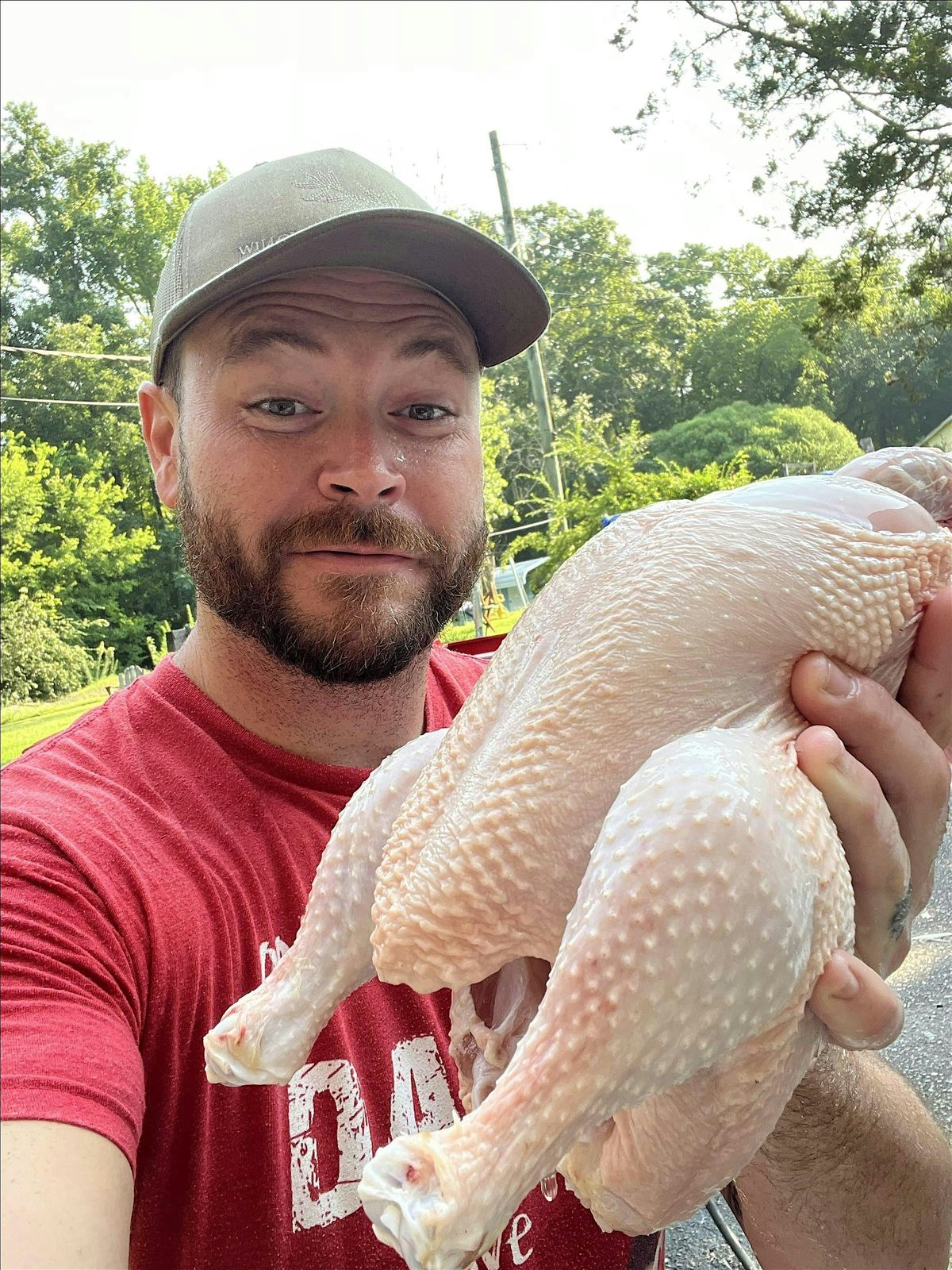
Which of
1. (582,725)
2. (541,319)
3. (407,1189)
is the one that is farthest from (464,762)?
(541,319)

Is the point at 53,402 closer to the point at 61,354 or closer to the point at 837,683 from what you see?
the point at 61,354

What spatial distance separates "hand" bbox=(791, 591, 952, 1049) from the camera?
1.85 ft

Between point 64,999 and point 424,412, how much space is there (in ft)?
2.70

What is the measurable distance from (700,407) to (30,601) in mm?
7971

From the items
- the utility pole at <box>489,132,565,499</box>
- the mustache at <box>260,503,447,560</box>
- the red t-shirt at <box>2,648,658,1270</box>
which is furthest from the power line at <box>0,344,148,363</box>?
the red t-shirt at <box>2,648,658,1270</box>

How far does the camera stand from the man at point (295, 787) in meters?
0.71

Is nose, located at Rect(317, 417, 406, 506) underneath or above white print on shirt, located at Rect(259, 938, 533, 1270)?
above

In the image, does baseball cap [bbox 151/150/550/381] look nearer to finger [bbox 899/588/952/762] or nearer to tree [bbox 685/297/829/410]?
finger [bbox 899/588/952/762]

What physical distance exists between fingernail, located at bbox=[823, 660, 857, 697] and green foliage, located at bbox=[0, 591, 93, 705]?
6.23 metres

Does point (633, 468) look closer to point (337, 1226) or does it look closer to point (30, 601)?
point (30, 601)

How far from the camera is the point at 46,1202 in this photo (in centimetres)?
59

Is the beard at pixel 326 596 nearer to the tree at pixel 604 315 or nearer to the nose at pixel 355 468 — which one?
the nose at pixel 355 468

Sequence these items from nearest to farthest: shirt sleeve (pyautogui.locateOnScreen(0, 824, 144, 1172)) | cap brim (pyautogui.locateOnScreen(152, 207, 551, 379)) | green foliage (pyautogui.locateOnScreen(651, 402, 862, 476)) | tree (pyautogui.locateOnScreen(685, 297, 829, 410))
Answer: shirt sleeve (pyautogui.locateOnScreen(0, 824, 144, 1172)) < cap brim (pyautogui.locateOnScreen(152, 207, 551, 379)) < green foliage (pyautogui.locateOnScreen(651, 402, 862, 476)) < tree (pyautogui.locateOnScreen(685, 297, 829, 410))

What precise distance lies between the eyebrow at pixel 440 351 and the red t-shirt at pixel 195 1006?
0.55 m
